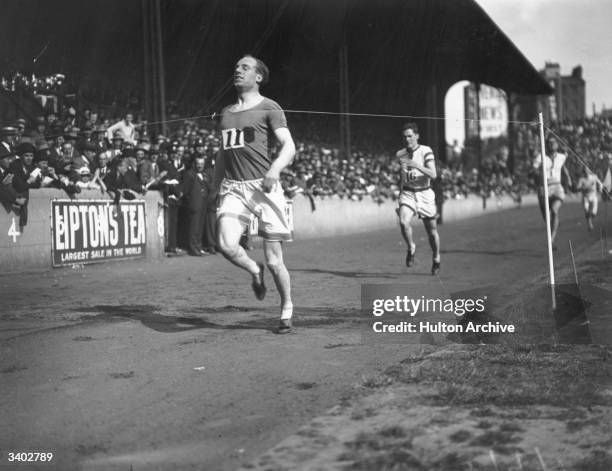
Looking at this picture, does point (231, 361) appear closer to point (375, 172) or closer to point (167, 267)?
point (167, 267)

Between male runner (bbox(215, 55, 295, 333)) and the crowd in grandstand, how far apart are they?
2.25 metres

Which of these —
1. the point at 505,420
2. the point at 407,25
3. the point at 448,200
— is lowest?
the point at 505,420

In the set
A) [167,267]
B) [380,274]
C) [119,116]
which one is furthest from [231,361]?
[119,116]

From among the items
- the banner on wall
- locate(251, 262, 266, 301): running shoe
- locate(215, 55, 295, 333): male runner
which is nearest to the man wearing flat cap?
the banner on wall

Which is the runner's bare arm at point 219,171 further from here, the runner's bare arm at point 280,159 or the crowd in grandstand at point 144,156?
the crowd in grandstand at point 144,156

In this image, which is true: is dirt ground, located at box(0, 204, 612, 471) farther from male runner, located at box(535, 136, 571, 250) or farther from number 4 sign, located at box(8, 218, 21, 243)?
male runner, located at box(535, 136, 571, 250)

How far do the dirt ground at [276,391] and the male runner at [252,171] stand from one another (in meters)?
0.59

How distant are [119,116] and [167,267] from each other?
585 centimetres

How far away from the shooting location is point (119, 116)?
17.9 meters

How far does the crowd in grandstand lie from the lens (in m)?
11.9

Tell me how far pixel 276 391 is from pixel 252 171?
2.24m

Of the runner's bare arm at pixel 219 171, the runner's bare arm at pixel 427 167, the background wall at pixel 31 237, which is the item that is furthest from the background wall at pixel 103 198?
the runner's bare arm at pixel 219 171

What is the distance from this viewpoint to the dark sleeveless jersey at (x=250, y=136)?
608cm

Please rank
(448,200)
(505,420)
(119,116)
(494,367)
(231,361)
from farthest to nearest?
(448,200), (119,116), (231,361), (494,367), (505,420)
